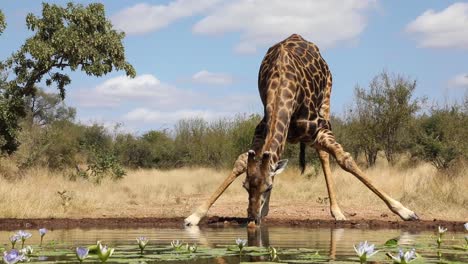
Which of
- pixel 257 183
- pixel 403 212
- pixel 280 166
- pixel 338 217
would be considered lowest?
pixel 338 217

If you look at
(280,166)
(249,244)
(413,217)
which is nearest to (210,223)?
(280,166)

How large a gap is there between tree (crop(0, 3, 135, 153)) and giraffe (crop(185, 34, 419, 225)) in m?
11.5

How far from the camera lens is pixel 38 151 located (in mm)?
33906

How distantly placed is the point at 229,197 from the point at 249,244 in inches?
459

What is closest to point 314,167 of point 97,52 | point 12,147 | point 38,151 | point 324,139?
point 97,52

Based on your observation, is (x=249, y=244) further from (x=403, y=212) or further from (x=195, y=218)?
(x=403, y=212)

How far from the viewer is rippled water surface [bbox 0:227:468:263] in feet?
23.3

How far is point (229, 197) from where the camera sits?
68.1 ft

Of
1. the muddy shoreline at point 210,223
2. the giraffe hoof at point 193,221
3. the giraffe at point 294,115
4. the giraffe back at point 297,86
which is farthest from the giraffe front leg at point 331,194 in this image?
the giraffe hoof at point 193,221

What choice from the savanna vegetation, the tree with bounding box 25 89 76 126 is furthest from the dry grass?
the tree with bounding box 25 89 76 126

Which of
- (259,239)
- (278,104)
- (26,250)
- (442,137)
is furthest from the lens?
(442,137)

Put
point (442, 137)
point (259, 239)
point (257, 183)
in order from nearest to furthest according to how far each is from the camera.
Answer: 1. point (259, 239)
2. point (257, 183)
3. point (442, 137)

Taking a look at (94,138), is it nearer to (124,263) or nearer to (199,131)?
(199,131)

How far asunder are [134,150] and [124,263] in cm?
3680
